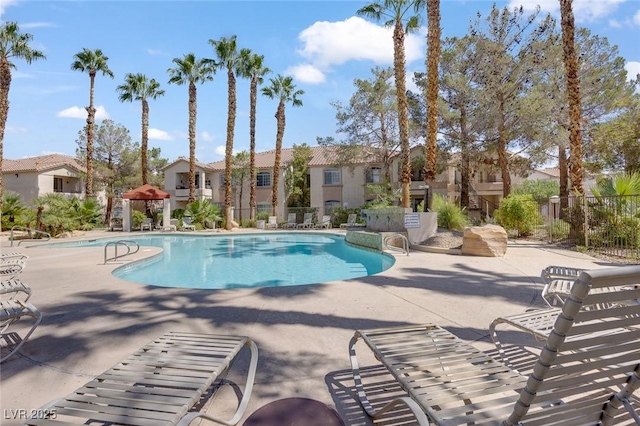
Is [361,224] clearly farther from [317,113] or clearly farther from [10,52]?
[10,52]

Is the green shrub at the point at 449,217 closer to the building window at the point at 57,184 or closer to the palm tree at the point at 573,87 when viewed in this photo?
the palm tree at the point at 573,87

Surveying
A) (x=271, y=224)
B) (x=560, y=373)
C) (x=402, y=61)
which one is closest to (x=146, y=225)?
(x=271, y=224)

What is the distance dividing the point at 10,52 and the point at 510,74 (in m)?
31.5

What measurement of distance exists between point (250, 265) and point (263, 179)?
80.5ft

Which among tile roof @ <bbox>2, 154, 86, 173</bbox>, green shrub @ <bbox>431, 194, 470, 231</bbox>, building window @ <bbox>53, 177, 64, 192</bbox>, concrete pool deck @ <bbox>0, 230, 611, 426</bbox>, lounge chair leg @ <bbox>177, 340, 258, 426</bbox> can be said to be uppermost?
tile roof @ <bbox>2, 154, 86, 173</bbox>

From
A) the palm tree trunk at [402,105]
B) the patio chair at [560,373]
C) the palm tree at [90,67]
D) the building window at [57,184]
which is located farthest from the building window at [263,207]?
the patio chair at [560,373]

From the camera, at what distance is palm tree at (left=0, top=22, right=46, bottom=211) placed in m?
21.4

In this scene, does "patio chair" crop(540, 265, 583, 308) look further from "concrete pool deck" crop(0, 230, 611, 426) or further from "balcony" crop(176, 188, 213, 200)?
"balcony" crop(176, 188, 213, 200)

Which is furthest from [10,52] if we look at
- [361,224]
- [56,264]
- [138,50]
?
[361,224]

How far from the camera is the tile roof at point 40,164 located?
107 ft

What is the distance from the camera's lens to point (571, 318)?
140 centimetres

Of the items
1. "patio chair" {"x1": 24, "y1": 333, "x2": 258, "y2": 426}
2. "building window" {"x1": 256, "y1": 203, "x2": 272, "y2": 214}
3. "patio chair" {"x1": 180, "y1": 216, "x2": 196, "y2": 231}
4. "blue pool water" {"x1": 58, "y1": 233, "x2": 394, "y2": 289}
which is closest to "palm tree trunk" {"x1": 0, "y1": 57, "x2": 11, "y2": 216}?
"patio chair" {"x1": 180, "y1": 216, "x2": 196, "y2": 231}

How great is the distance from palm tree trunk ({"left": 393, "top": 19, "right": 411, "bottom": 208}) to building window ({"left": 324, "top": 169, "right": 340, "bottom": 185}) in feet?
53.5

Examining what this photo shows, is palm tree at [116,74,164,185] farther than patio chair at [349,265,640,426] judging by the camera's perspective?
Yes
